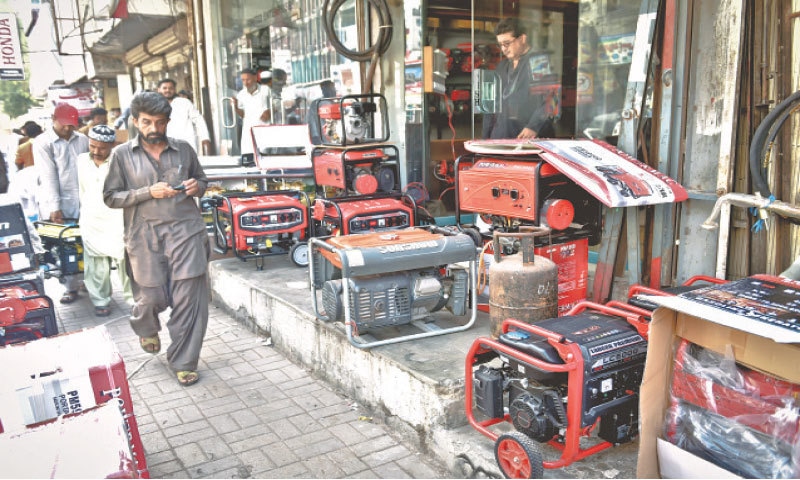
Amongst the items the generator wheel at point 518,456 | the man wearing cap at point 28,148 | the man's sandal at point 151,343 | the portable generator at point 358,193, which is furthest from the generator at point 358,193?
the man wearing cap at point 28,148

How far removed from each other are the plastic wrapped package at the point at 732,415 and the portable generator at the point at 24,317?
12.3ft

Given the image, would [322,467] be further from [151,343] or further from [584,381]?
[151,343]

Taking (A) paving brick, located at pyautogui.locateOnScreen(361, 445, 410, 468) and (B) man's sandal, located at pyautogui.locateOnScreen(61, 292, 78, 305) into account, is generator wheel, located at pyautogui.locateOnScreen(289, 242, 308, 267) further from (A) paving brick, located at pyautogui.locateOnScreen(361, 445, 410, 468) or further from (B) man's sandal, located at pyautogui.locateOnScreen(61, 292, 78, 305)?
(A) paving brick, located at pyautogui.locateOnScreen(361, 445, 410, 468)

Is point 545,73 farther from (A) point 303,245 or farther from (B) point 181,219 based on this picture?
(B) point 181,219

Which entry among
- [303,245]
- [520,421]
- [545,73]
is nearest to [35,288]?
[303,245]

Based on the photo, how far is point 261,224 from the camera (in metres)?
6.04

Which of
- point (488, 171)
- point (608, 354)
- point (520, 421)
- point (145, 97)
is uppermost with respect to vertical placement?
point (145, 97)

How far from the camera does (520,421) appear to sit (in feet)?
8.87

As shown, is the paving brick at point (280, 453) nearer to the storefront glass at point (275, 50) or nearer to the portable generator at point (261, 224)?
the portable generator at point (261, 224)

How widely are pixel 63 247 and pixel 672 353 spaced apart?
19.3 feet

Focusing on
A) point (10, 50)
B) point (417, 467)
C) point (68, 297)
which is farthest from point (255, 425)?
point (10, 50)

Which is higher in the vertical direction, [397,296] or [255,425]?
[397,296]

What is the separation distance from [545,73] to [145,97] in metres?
4.47

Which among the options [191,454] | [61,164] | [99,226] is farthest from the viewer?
[61,164]
